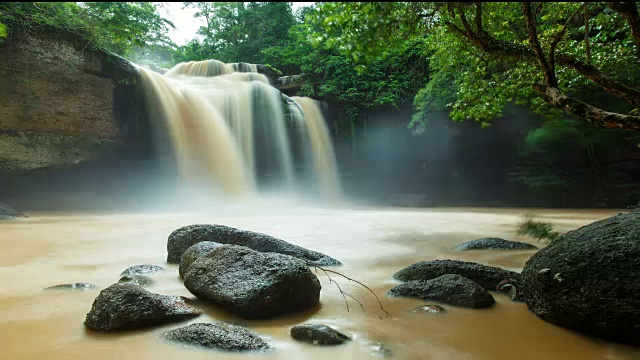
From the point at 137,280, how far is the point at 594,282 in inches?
163

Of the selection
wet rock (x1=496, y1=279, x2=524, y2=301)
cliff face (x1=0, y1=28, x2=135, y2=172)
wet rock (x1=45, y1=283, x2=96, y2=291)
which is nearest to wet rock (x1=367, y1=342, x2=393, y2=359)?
wet rock (x1=496, y1=279, x2=524, y2=301)

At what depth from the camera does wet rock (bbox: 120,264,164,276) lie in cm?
471

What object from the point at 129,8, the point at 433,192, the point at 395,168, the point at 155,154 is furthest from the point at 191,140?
the point at 433,192

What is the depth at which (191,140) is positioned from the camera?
17.3 metres

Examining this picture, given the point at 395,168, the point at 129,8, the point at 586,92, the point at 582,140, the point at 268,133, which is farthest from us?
the point at 395,168

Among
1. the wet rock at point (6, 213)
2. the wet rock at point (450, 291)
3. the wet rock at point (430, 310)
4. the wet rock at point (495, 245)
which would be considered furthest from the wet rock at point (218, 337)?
the wet rock at point (6, 213)

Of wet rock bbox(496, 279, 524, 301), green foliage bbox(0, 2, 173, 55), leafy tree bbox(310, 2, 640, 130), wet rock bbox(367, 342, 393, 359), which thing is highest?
green foliage bbox(0, 2, 173, 55)

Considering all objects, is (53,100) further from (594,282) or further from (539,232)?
(594,282)

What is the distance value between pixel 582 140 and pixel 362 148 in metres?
10.1

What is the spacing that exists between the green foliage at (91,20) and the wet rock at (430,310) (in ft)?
37.0

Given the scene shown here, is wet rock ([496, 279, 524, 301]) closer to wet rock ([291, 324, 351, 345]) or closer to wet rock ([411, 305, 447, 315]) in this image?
wet rock ([411, 305, 447, 315])

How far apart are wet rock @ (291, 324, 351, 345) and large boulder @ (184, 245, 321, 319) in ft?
1.51

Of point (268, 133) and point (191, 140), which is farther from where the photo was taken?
point (268, 133)

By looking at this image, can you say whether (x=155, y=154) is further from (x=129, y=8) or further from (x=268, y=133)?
(x=129, y=8)
